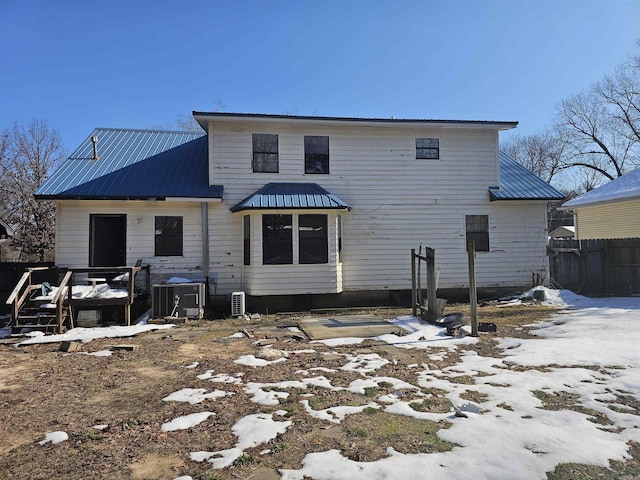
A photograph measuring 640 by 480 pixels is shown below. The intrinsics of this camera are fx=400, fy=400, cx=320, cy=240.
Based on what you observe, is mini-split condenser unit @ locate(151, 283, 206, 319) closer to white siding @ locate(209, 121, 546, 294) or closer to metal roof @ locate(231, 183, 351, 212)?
white siding @ locate(209, 121, 546, 294)

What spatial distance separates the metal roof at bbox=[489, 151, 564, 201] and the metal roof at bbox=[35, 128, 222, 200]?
9.08 metres

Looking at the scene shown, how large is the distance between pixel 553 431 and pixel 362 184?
9.98m

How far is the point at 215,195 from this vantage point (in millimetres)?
11664

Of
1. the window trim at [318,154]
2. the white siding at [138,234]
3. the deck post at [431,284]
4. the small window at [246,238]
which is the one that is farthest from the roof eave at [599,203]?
the white siding at [138,234]

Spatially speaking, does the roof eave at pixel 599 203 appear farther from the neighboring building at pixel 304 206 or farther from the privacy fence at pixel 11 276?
the privacy fence at pixel 11 276

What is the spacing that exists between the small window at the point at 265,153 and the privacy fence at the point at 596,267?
10.7 metres

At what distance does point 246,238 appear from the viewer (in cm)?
1190

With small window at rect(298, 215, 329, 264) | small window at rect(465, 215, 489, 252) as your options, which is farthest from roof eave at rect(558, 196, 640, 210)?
small window at rect(298, 215, 329, 264)

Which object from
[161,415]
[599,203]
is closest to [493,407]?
[161,415]

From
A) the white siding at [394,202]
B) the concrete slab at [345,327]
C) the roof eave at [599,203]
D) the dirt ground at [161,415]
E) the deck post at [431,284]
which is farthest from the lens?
the roof eave at [599,203]

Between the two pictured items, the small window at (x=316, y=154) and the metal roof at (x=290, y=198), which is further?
the small window at (x=316, y=154)

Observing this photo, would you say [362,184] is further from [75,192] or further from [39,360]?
[39,360]

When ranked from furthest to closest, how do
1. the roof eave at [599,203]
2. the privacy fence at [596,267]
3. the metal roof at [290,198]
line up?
1. the roof eave at [599,203]
2. the privacy fence at [596,267]
3. the metal roof at [290,198]

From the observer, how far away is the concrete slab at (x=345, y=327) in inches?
326
